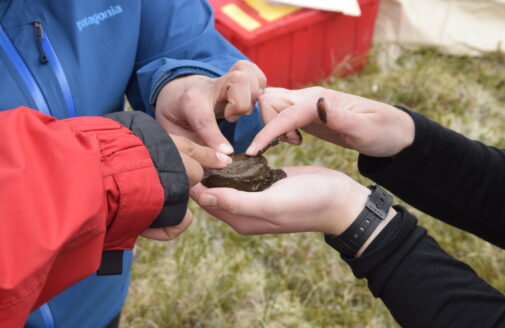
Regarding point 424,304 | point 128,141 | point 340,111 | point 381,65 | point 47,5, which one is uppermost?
point 47,5

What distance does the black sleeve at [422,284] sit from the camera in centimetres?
172

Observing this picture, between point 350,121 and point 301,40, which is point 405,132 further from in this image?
point 301,40

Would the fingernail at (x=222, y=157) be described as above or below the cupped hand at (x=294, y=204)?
above

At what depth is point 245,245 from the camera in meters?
3.49

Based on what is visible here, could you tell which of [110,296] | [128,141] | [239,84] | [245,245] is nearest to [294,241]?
[245,245]

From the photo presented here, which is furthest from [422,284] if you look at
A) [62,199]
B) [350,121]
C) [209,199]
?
[62,199]

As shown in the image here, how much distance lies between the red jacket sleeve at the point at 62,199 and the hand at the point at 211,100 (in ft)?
1.90

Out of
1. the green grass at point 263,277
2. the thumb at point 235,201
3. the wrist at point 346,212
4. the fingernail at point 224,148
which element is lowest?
the green grass at point 263,277

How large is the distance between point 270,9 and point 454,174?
8.98 ft

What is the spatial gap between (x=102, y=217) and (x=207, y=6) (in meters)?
1.31

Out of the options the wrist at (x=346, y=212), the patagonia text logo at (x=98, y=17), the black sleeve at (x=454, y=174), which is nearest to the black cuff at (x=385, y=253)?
the wrist at (x=346, y=212)

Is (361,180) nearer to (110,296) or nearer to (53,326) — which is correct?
(110,296)

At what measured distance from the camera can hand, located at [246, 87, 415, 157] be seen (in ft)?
6.63

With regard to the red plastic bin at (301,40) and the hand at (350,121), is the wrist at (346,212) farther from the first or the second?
the red plastic bin at (301,40)
